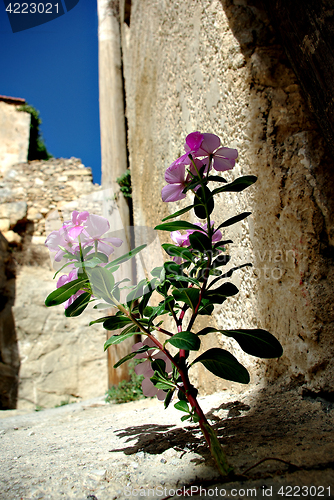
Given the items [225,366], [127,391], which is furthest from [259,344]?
[127,391]

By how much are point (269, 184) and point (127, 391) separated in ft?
8.31

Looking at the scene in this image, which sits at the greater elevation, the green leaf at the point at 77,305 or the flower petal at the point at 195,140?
the flower petal at the point at 195,140

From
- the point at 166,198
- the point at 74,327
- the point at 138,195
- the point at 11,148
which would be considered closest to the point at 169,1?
the point at 138,195

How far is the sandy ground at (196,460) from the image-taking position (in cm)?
48

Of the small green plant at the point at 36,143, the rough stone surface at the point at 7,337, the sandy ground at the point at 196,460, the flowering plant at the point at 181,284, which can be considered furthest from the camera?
the small green plant at the point at 36,143

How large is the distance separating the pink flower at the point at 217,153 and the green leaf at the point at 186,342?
0.36m

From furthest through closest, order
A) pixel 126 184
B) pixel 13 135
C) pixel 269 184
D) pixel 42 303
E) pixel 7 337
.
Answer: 1. pixel 13 135
2. pixel 42 303
3. pixel 7 337
4. pixel 126 184
5. pixel 269 184

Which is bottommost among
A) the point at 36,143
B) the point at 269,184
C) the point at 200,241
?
the point at 200,241

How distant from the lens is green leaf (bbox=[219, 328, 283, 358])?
1.86 feet

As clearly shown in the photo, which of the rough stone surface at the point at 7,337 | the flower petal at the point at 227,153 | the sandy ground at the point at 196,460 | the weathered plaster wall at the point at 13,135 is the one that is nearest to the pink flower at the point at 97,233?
the flower petal at the point at 227,153

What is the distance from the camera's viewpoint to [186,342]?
561 millimetres

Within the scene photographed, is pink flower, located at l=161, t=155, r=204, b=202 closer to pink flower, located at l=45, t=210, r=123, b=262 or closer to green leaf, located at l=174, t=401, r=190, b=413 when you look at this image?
pink flower, located at l=45, t=210, r=123, b=262

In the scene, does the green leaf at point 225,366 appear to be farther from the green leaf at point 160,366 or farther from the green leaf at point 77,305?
the green leaf at point 77,305

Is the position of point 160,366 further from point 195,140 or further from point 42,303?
point 42,303
